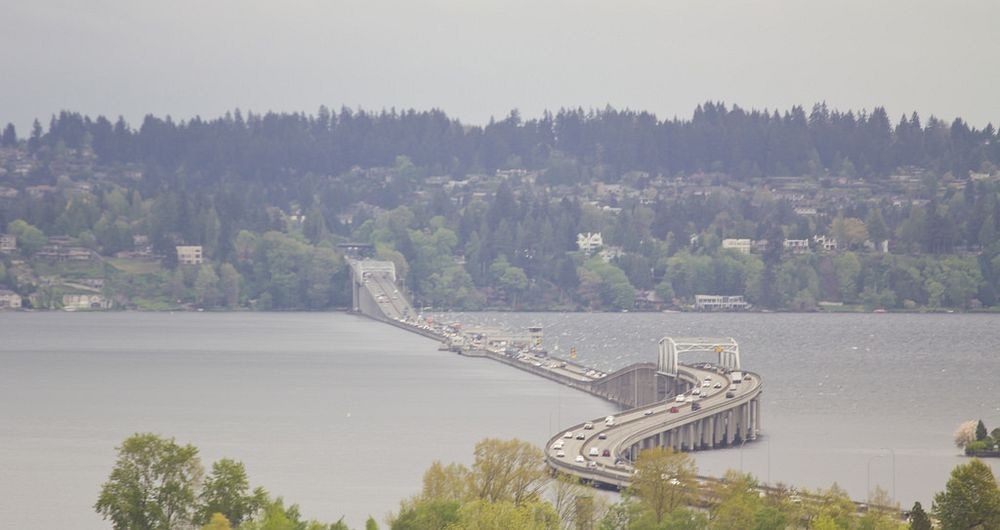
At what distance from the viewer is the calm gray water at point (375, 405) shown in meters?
64.5

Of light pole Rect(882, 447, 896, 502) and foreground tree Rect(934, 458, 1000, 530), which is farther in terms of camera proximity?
light pole Rect(882, 447, 896, 502)

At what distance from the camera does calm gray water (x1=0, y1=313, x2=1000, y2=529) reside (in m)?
64.5

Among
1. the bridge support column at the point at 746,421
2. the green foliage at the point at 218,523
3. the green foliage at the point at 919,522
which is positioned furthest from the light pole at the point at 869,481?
the green foliage at the point at 218,523

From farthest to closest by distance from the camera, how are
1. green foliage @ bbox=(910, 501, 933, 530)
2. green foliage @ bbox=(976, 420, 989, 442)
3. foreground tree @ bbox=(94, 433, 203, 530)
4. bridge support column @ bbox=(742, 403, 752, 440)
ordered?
bridge support column @ bbox=(742, 403, 752, 440) → green foliage @ bbox=(976, 420, 989, 442) → foreground tree @ bbox=(94, 433, 203, 530) → green foliage @ bbox=(910, 501, 933, 530)

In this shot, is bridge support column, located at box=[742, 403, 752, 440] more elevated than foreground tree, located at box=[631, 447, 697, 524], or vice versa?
foreground tree, located at box=[631, 447, 697, 524]

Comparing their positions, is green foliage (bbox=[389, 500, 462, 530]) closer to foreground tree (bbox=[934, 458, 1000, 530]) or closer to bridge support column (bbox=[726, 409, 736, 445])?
foreground tree (bbox=[934, 458, 1000, 530])

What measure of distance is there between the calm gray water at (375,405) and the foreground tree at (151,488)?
8.67 metres

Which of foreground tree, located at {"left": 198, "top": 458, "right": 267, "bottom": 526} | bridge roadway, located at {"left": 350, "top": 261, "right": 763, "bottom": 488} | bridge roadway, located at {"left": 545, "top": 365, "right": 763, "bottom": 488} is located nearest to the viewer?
foreground tree, located at {"left": 198, "top": 458, "right": 267, "bottom": 526}

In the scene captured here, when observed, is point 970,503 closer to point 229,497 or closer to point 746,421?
point 229,497

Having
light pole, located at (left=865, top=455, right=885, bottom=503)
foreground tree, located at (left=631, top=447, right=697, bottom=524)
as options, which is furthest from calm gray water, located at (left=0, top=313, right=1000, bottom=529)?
foreground tree, located at (left=631, top=447, right=697, bottom=524)

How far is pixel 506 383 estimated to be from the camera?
354 feet

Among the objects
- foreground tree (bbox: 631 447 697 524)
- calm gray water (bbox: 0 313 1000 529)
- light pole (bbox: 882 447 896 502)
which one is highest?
foreground tree (bbox: 631 447 697 524)

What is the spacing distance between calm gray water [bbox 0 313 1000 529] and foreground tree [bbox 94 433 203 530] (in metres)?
8.67

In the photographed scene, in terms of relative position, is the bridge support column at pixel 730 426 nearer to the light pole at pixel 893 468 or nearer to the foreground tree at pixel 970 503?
the light pole at pixel 893 468
